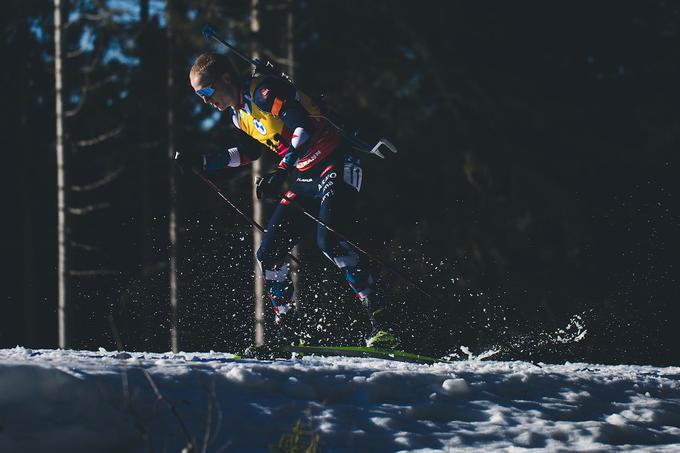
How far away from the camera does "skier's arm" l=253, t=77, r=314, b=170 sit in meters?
6.44

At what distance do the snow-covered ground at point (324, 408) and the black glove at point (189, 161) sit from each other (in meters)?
2.10

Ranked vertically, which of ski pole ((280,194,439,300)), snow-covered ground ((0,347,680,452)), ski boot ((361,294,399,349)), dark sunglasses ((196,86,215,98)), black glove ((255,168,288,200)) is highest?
→ dark sunglasses ((196,86,215,98))

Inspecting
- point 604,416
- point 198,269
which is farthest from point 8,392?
point 198,269

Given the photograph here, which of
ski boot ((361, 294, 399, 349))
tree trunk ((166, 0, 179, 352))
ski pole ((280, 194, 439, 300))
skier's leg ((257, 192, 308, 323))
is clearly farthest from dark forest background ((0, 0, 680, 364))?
ski pole ((280, 194, 439, 300))

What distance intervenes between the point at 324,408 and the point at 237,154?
9.75ft

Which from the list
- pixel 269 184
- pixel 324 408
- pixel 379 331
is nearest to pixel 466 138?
pixel 379 331

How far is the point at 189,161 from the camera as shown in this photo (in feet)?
21.7

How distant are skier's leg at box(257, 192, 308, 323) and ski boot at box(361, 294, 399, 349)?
2.20 ft

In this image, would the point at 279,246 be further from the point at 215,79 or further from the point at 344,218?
the point at 215,79

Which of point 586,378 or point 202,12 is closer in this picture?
point 586,378

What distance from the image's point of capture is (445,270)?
49.1ft

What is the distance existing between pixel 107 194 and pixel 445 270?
480 inches

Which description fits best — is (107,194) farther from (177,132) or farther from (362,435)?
(362,435)

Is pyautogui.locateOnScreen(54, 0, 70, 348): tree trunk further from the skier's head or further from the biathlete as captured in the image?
the skier's head
